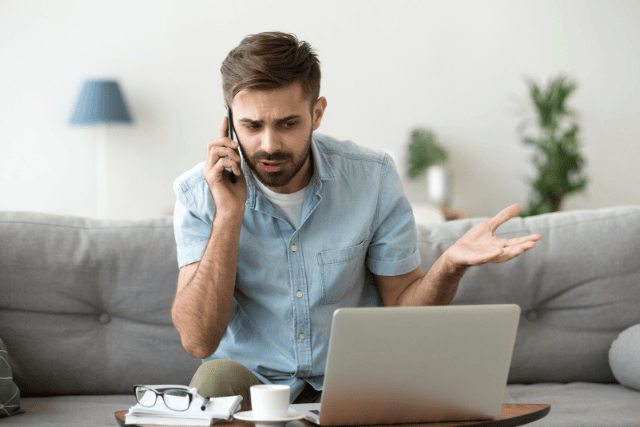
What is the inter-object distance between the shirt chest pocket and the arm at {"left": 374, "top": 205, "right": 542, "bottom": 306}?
10 centimetres

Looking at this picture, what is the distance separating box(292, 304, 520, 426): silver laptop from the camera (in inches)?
29.8

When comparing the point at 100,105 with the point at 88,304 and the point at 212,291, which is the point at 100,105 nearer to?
the point at 88,304

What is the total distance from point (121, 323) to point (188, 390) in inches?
29.8

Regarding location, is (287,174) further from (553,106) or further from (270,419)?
(553,106)

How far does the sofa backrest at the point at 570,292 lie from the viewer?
156cm

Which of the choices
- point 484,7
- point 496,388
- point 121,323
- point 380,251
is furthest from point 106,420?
point 484,7

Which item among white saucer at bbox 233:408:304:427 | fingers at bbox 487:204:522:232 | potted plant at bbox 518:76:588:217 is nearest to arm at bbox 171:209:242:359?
white saucer at bbox 233:408:304:427

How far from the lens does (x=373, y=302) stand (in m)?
1.43

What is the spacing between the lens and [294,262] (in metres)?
1.30

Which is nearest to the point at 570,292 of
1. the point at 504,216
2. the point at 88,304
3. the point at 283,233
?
the point at 504,216

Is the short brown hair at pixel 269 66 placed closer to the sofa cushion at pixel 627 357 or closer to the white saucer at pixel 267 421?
the white saucer at pixel 267 421

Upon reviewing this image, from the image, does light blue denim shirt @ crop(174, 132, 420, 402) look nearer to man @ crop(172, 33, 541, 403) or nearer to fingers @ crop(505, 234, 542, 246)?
man @ crop(172, 33, 541, 403)

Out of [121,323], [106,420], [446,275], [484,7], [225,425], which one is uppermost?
[484,7]

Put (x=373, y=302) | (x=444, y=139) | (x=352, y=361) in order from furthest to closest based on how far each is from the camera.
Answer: (x=444, y=139), (x=373, y=302), (x=352, y=361)
